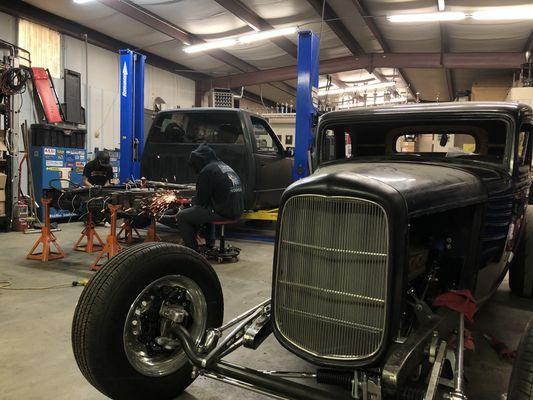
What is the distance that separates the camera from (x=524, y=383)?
4.99ft

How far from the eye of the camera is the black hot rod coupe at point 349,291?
1.65 m

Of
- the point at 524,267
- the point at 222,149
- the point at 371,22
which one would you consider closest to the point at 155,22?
the point at 371,22

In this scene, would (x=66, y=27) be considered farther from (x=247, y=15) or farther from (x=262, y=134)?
(x=262, y=134)

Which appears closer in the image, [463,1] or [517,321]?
[517,321]

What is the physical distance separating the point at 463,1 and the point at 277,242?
27.6 ft

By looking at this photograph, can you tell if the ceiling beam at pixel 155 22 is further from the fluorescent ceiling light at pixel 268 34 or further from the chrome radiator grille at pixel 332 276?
the chrome radiator grille at pixel 332 276

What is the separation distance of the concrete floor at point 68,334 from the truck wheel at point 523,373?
918mm

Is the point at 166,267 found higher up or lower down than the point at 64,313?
higher up

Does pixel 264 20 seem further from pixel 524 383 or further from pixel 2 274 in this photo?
pixel 524 383

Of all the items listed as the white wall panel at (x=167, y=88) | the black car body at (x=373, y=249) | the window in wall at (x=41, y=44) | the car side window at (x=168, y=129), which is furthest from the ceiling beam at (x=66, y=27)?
the black car body at (x=373, y=249)

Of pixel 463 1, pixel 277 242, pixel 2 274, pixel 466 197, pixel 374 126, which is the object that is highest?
pixel 463 1

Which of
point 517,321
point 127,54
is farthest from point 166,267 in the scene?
point 127,54

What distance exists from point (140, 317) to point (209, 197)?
294cm

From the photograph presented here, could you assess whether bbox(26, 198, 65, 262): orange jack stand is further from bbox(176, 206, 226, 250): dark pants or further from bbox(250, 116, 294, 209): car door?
bbox(250, 116, 294, 209): car door
